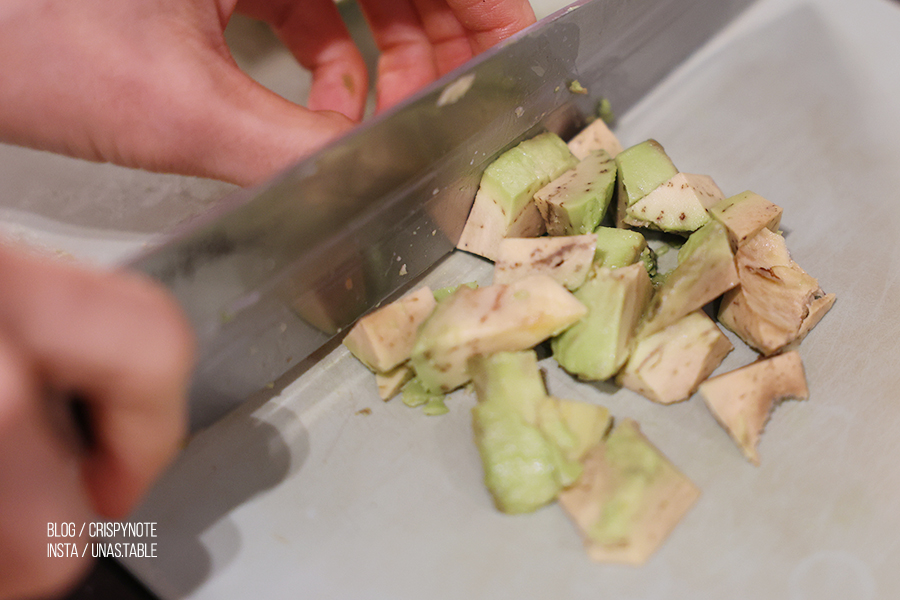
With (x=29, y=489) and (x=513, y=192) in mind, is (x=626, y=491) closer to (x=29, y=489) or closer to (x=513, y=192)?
(x=513, y=192)

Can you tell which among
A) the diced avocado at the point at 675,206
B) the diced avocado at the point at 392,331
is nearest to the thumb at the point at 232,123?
the diced avocado at the point at 392,331

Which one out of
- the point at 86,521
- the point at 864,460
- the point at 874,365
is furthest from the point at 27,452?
the point at 874,365

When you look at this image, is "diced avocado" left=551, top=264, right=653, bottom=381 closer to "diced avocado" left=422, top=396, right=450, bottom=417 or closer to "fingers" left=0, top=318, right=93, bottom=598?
"diced avocado" left=422, top=396, right=450, bottom=417

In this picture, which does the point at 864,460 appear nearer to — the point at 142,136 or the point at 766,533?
the point at 766,533

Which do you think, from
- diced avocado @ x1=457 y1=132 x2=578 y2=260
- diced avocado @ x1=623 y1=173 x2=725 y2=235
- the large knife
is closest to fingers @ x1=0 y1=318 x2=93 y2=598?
the large knife

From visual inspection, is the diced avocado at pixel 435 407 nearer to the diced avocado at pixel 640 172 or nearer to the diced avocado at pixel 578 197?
the diced avocado at pixel 578 197

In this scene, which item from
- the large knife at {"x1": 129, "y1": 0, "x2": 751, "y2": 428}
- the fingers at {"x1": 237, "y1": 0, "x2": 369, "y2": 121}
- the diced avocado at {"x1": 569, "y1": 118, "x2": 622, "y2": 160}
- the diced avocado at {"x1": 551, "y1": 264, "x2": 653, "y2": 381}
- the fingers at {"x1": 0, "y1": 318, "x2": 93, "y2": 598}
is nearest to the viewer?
the fingers at {"x1": 0, "y1": 318, "x2": 93, "y2": 598}

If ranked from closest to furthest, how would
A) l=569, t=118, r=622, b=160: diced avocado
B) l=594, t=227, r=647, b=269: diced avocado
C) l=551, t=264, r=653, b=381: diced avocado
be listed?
l=551, t=264, r=653, b=381: diced avocado
l=594, t=227, r=647, b=269: diced avocado
l=569, t=118, r=622, b=160: diced avocado
